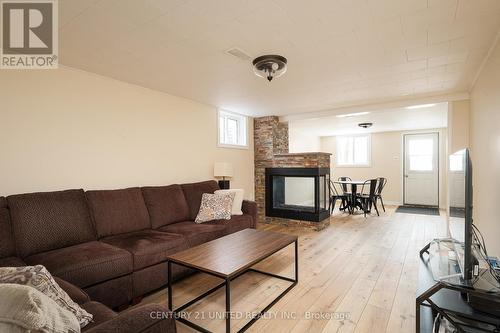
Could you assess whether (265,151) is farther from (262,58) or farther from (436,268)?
(436,268)

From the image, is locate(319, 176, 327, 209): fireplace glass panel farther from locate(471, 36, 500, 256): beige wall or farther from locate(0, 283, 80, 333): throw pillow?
locate(0, 283, 80, 333): throw pillow

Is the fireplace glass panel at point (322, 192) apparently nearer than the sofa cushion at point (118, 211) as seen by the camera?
No

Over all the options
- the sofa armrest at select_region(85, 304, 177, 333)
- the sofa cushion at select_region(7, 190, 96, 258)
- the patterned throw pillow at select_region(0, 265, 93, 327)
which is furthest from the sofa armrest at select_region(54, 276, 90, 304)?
the sofa cushion at select_region(7, 190, 96, 258)

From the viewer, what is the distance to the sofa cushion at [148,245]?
2174mm

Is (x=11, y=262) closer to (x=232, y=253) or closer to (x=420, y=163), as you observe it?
(x=232, y=253)

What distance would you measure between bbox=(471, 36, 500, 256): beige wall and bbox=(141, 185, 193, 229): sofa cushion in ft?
10.9

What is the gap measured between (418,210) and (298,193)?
367 centimetres

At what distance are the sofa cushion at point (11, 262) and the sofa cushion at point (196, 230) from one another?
1.23m

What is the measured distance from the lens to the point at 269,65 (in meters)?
2.51

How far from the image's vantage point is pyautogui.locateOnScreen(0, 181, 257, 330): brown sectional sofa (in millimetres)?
1910

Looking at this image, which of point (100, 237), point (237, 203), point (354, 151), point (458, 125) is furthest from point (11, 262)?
point (354, 151)

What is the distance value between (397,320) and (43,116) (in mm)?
3722

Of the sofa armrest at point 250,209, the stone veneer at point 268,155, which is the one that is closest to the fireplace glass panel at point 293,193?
the stone veneer at point 268,155

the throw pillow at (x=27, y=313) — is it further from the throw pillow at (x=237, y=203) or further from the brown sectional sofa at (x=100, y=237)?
the throw pillow at (x=237, y=203)
